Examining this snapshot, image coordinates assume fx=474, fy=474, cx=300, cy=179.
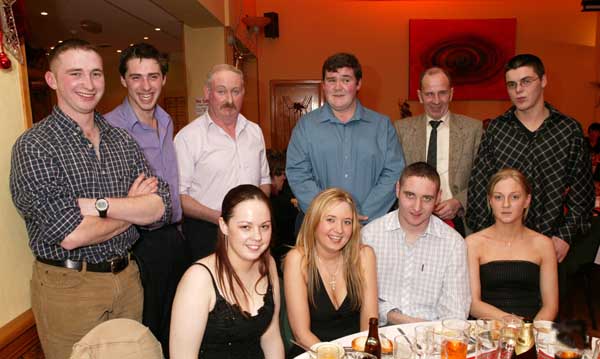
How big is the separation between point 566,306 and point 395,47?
16.3ft

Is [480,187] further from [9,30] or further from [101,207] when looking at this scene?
[9,30]

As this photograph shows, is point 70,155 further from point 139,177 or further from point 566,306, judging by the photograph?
point 566,306

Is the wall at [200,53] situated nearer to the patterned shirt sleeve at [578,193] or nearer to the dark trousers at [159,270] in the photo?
the dark trousers at [159,270]

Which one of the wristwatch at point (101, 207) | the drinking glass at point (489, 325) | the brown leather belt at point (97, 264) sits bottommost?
the drinking glass at point (489, 325)

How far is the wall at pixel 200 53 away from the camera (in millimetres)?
5371

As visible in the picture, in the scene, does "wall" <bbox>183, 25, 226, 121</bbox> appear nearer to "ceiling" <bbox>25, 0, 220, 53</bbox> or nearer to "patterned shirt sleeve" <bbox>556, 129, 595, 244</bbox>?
"ceiling" <bbox>25, 0, 220, 53</bbox>

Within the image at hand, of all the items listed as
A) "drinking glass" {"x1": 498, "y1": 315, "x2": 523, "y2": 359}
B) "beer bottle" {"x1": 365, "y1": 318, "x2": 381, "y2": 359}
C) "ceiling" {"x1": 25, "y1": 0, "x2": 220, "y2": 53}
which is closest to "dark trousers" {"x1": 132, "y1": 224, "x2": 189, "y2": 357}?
"beer bottle" {"x1": 365, "y1": 318, "x2": 381, "y2": 359}

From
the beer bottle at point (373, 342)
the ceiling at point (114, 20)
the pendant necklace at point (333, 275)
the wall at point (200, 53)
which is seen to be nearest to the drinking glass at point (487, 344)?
the beer bottle at point (373, 342)

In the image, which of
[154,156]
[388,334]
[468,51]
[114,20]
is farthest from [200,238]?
[468,51]

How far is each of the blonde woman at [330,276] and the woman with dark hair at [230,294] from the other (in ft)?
0.76

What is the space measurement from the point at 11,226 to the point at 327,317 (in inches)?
54.6

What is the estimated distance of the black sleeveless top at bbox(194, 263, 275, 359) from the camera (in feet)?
5.90

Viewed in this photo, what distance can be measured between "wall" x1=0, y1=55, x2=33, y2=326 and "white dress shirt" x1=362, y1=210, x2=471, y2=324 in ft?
5.33

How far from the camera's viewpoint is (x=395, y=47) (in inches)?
306
